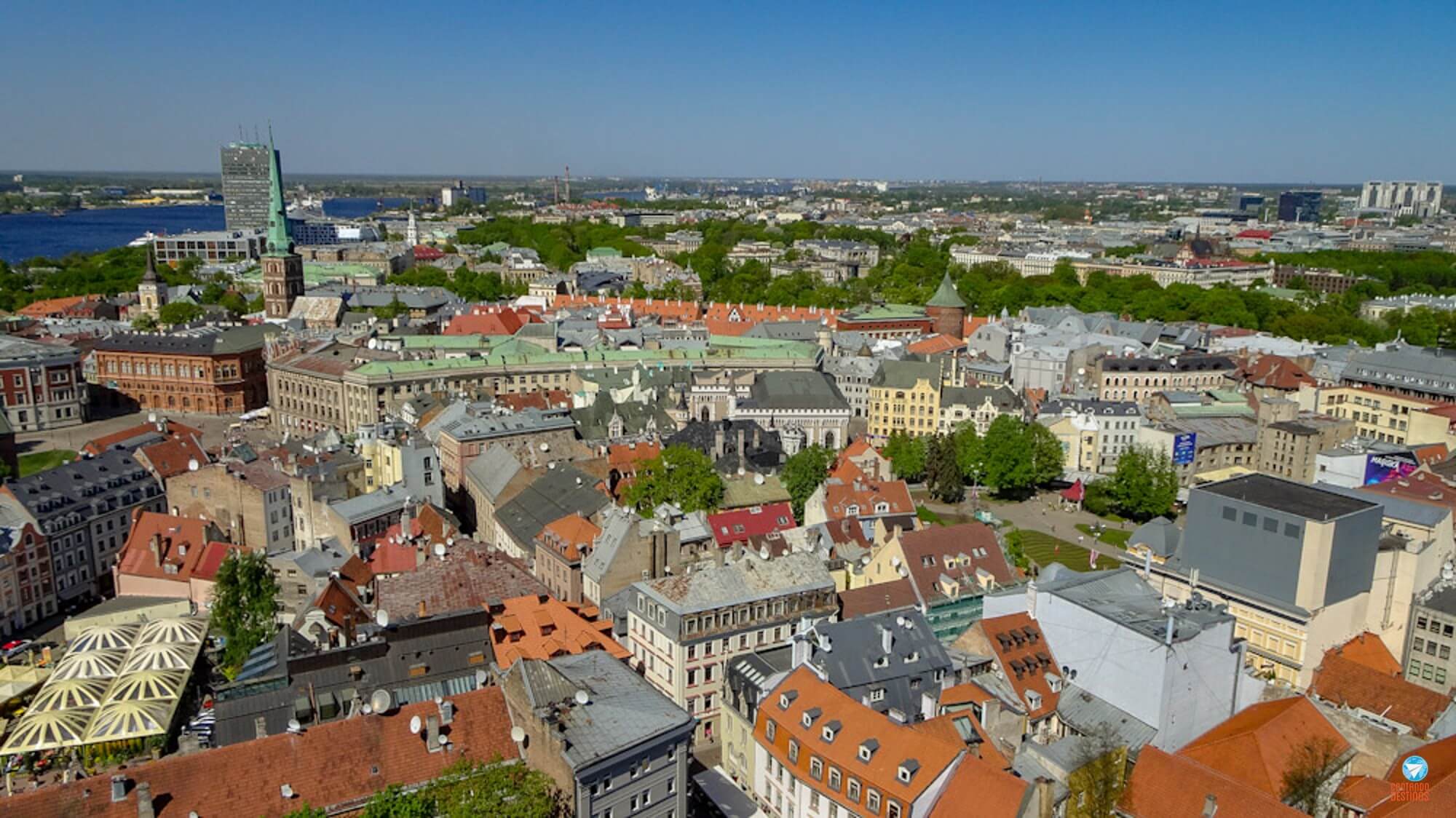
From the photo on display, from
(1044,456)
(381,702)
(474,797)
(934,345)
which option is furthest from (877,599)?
(934,345)

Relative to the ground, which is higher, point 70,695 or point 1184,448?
point 70,695

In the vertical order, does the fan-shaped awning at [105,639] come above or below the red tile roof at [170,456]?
below

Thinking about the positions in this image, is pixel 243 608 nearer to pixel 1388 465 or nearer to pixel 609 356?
pixel 609 356

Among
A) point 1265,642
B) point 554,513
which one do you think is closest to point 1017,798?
point 1265,642

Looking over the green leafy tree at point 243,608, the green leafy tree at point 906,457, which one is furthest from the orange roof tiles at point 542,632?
the green leafy tree at point 906,457

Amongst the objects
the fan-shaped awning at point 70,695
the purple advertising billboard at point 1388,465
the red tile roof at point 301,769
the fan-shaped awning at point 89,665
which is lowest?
the fan-shaped awning at point 89,665

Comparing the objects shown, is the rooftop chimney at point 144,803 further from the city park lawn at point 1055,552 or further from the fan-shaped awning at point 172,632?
the city park lawn at point 1055,552
